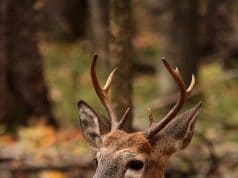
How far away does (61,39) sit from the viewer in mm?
22484

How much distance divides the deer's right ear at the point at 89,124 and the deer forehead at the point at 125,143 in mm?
333

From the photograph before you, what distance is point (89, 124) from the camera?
7855mm

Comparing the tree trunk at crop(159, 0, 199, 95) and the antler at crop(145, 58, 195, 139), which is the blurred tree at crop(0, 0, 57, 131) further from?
the antler at crop(145, 58, 195, 139)

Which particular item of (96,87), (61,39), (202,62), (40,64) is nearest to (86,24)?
(61,39)

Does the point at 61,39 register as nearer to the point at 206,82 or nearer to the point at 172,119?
the point at 206,82

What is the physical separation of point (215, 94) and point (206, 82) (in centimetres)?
31

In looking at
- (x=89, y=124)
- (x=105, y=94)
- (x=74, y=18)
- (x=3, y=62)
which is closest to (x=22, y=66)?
(x=3, y=62)

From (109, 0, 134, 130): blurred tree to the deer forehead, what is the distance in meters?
1.04

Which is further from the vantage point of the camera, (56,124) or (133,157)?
(56,124)

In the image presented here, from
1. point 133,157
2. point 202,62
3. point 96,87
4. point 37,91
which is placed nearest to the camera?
point 133,157

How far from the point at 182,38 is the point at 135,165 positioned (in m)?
7.78

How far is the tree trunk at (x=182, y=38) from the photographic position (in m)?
14.4

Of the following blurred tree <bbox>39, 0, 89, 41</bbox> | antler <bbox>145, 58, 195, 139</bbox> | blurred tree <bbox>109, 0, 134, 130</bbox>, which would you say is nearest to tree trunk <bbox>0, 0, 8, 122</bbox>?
blurred tree <bbox>109, 0, 134, 130</bbox>

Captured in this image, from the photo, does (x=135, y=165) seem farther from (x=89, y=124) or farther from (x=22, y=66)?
(x=22, y=66)
